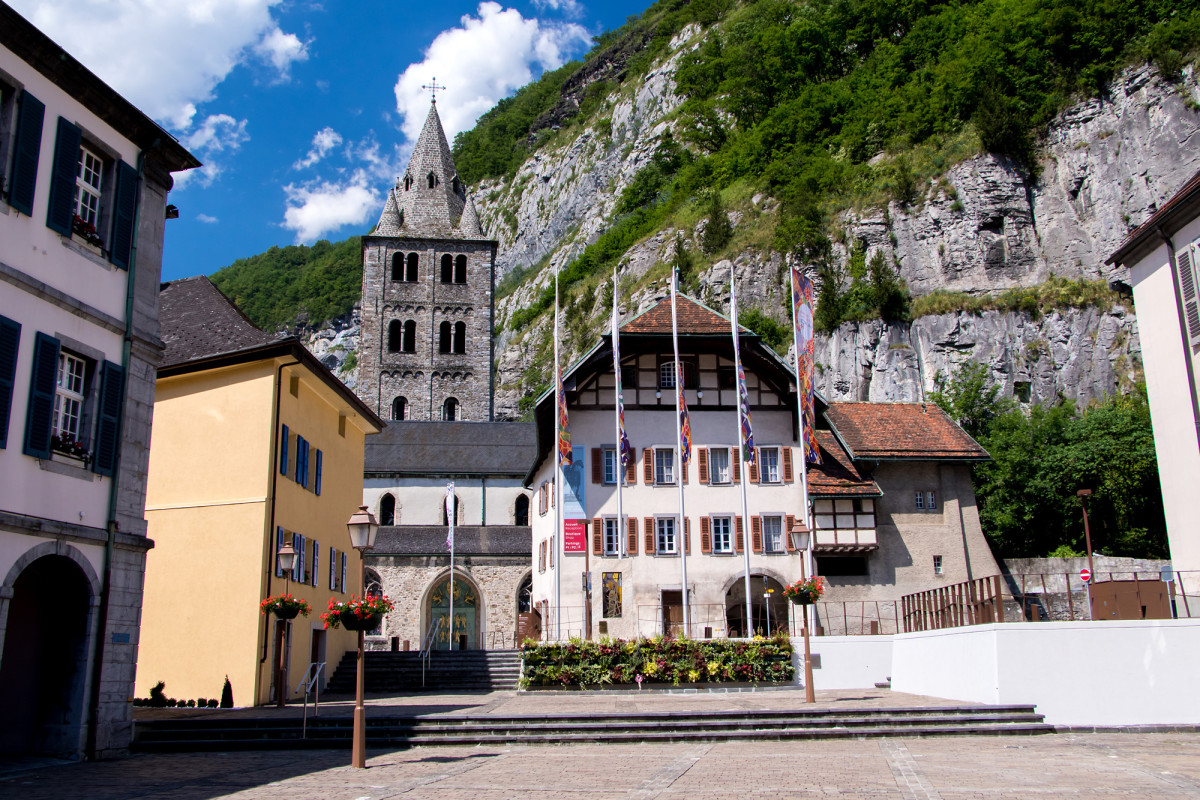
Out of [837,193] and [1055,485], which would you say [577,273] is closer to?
[837,193]

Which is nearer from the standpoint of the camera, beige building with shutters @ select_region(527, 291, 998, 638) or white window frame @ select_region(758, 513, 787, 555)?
beige building with shutters @ select_region(527, 291, 998, 638)

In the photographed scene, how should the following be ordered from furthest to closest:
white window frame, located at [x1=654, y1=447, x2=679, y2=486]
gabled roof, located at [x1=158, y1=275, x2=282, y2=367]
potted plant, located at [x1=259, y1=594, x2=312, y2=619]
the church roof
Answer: the church roof → white window frame, located at [x1=654, y1=447, x2=679, y2=486] → gabled roof, located at [x1=158, y1=275, x2=282, y2=367] → potted plant, located at [x1=259, y1=594, x2=312, y2=619]

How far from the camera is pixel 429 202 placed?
6712 centimetres

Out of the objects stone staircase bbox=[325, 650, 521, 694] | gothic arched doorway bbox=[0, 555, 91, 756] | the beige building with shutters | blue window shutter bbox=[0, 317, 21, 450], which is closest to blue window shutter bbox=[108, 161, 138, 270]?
blue window shutter bbox=[0, 317, 21, 450]

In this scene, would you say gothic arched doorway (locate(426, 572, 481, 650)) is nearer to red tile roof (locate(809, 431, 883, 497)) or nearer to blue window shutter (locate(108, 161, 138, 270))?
red tile roof (locate(809, 431, 883, 497))

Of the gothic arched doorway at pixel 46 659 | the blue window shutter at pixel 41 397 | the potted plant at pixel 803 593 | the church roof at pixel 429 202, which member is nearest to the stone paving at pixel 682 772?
the gothic arched doorway at pixel 46 659

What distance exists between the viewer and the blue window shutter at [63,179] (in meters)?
13.3

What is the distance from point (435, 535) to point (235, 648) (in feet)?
83.8

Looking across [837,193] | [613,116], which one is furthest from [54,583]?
[613,116]

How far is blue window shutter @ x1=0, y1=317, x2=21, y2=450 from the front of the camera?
1206cm

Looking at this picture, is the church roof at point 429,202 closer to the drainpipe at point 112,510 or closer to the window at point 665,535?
the window at point 665,535

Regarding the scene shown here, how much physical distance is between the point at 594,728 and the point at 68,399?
30.5ft

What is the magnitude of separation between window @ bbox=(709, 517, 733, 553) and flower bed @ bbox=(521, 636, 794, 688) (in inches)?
280

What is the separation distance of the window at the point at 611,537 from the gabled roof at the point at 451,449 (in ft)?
63.5
